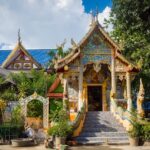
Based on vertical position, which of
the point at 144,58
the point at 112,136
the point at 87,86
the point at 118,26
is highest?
the point at 118,26

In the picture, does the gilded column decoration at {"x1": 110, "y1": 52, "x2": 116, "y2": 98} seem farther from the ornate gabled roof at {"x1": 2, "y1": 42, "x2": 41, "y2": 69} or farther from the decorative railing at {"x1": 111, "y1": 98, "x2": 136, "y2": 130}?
the ornate gabled roof at {"x1": 2, "y1": 42, "x2": 41, "y2": 69}

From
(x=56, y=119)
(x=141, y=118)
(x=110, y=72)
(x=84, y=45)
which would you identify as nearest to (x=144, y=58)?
(x=110, y=72)

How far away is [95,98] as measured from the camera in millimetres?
27734

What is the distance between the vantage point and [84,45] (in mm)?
24938

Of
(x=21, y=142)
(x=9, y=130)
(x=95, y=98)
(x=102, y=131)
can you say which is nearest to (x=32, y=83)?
(x=95, y=98)

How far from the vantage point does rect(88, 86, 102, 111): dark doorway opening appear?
2723 centimetres

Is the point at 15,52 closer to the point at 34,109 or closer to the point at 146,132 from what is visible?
the point at 34,109

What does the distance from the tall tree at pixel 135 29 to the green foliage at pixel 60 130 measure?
32.6 ft

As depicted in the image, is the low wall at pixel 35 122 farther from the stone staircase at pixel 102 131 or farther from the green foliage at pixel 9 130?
the green foliage at pixel 9 130

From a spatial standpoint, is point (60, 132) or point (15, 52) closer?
point (60, 132)

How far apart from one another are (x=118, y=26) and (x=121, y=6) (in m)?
1.69

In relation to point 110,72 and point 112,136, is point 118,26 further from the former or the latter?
point 112,136

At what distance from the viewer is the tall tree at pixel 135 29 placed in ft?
91.0

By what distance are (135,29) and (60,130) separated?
12856 millimetres
